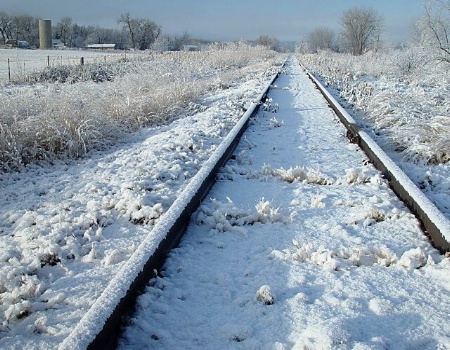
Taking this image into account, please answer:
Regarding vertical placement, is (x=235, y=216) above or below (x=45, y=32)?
below

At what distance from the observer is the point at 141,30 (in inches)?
4250

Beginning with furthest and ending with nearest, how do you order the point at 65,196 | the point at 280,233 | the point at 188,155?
the point at 188,155, the point at 65,196, the point at 280,233

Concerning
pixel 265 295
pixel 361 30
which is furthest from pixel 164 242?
pixel 361 30

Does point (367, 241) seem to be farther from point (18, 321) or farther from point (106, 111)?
point (106, 111)

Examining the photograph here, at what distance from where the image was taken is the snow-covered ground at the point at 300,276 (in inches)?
74.7

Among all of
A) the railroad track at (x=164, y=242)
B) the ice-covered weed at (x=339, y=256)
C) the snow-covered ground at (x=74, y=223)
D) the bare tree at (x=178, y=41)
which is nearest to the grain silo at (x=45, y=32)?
the bare tree at (x=178, y=41)

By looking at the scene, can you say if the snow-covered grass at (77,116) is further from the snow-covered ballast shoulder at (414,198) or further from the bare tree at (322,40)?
the bare tree at (322,40)

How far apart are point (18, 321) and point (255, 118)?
612 centimetres

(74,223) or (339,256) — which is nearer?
(339,256)

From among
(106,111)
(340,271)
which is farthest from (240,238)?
(106,111)

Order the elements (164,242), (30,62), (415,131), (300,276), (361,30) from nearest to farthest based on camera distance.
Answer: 1. (300,276)
2. (164,242)
3. (415,131)
4. (30,62)
5. (361,30)

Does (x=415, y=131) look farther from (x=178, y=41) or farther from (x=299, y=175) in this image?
(x=178, y=41)

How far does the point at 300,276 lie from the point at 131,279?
101 centimetres

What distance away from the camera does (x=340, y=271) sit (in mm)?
2436
